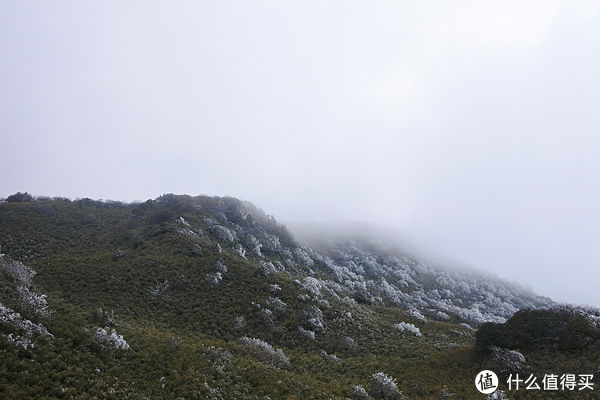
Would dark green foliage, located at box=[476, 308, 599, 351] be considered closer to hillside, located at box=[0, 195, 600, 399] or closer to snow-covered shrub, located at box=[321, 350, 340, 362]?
hillside, located at box=[0, 195, 600, 399]

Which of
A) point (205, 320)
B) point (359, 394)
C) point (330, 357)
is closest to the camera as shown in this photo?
point (359, 394)

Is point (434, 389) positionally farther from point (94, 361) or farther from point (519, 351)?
point (94, 361)

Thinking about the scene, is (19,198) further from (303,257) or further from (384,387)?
(384,387)

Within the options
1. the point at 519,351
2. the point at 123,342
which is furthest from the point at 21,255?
the point at 519,351

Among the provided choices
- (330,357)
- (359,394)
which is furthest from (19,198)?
(359,394)

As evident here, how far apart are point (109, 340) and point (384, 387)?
1977 cm

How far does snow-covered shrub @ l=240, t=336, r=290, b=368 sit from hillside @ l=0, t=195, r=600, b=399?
108 millimetres

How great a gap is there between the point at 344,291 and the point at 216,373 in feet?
132

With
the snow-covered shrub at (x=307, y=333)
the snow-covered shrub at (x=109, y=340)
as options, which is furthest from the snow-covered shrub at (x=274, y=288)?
the snow-covered shrub at (x=109, y=340)

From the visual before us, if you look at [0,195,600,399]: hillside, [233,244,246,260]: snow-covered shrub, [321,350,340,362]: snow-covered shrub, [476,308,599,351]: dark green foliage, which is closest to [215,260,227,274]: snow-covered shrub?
[0,195,600,399]: hillside

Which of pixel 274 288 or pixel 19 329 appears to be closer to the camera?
pixel 19 329

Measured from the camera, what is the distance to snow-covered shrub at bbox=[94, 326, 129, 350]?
74.0ft

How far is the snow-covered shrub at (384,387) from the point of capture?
26500mm

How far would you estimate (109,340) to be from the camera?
2300 cm
